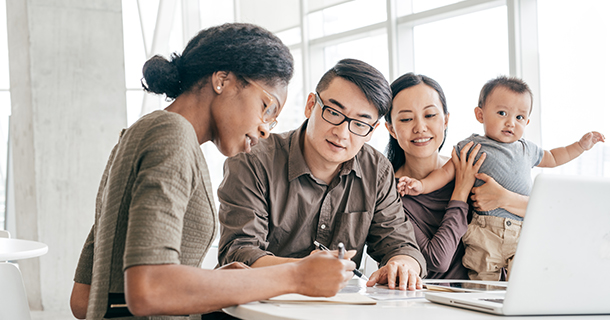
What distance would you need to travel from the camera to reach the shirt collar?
6.86 feet

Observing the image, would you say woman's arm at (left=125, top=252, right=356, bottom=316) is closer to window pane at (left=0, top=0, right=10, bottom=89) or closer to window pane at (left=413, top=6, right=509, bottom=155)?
window pane at (left=413, top=6, right=509, bottom=155)

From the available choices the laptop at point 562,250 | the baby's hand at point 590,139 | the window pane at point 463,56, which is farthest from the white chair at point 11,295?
the window pane at point 463,56

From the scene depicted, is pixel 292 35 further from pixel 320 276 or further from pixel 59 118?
pixel 320 276

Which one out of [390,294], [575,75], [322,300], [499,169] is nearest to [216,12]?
[575,75]

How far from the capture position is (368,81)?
6.64ft

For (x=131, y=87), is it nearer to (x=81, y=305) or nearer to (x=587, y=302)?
(x=81, y=305)

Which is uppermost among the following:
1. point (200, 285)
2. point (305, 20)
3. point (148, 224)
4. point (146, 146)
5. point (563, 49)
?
point (305, 20)

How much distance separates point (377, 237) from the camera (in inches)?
84.8

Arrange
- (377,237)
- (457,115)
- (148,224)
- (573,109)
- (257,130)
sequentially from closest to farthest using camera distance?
(148,224), (257,130), (377,237), (573,109), (457,115)

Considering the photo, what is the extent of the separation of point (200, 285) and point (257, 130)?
0.49 meters

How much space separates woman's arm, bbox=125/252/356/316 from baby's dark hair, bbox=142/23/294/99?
20.0 inches

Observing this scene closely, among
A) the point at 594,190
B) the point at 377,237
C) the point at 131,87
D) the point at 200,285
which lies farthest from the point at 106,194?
the point at 131,87

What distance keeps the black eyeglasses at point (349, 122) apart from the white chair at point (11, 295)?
1640 millimetres

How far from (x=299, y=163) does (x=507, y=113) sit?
1147 mm
